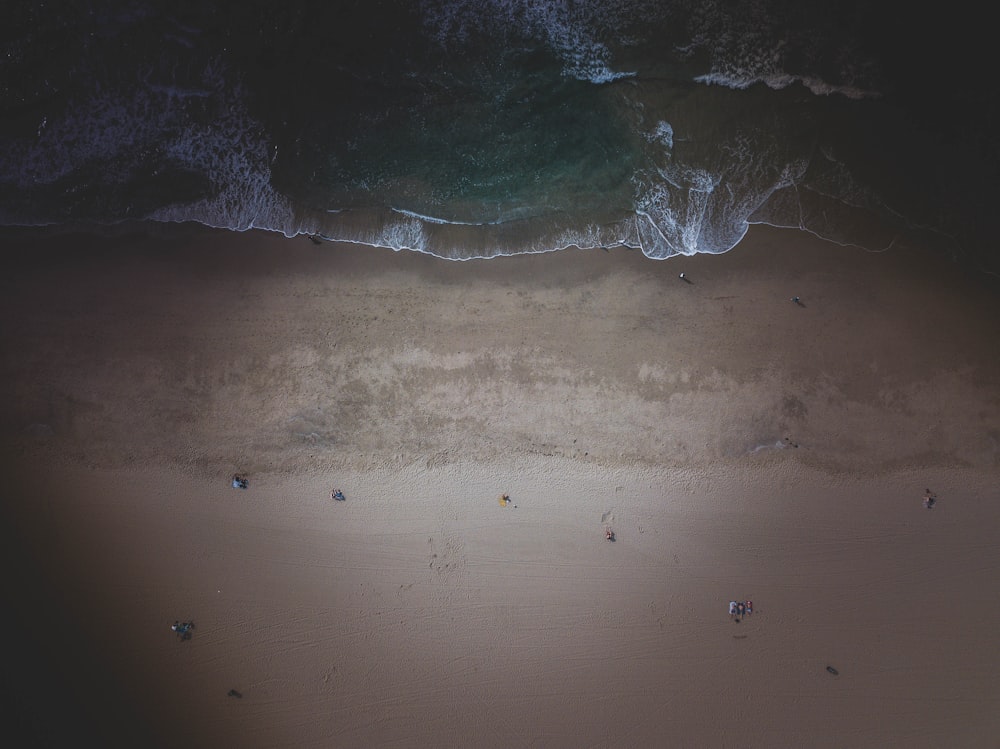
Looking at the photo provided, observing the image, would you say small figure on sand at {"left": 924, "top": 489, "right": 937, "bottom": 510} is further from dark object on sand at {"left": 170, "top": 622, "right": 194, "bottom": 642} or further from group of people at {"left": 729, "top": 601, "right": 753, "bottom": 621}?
dark object on sand at {"left": 170, "top": 622, "right": 194, "bottom": 642}

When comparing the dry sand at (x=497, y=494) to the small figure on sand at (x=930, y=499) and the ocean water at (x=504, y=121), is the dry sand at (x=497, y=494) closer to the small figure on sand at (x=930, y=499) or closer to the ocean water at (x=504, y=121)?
the small figure on sand at (x=930, y=499)

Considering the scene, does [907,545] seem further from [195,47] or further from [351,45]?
[195,47]

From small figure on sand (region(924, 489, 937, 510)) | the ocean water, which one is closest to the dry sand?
small figure on sand (region(924, 489, 937, 510))

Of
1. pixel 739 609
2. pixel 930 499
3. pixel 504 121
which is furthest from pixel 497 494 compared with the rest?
pixel 930 499

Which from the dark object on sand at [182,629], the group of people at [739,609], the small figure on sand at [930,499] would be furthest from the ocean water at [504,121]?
the dark object on sand at [182,629]

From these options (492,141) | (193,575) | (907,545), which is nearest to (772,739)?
(907,545)

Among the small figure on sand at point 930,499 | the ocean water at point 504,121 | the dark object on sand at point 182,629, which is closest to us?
the dark object on sand at point 182,629

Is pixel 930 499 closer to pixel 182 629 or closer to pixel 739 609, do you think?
pixel 739 609
